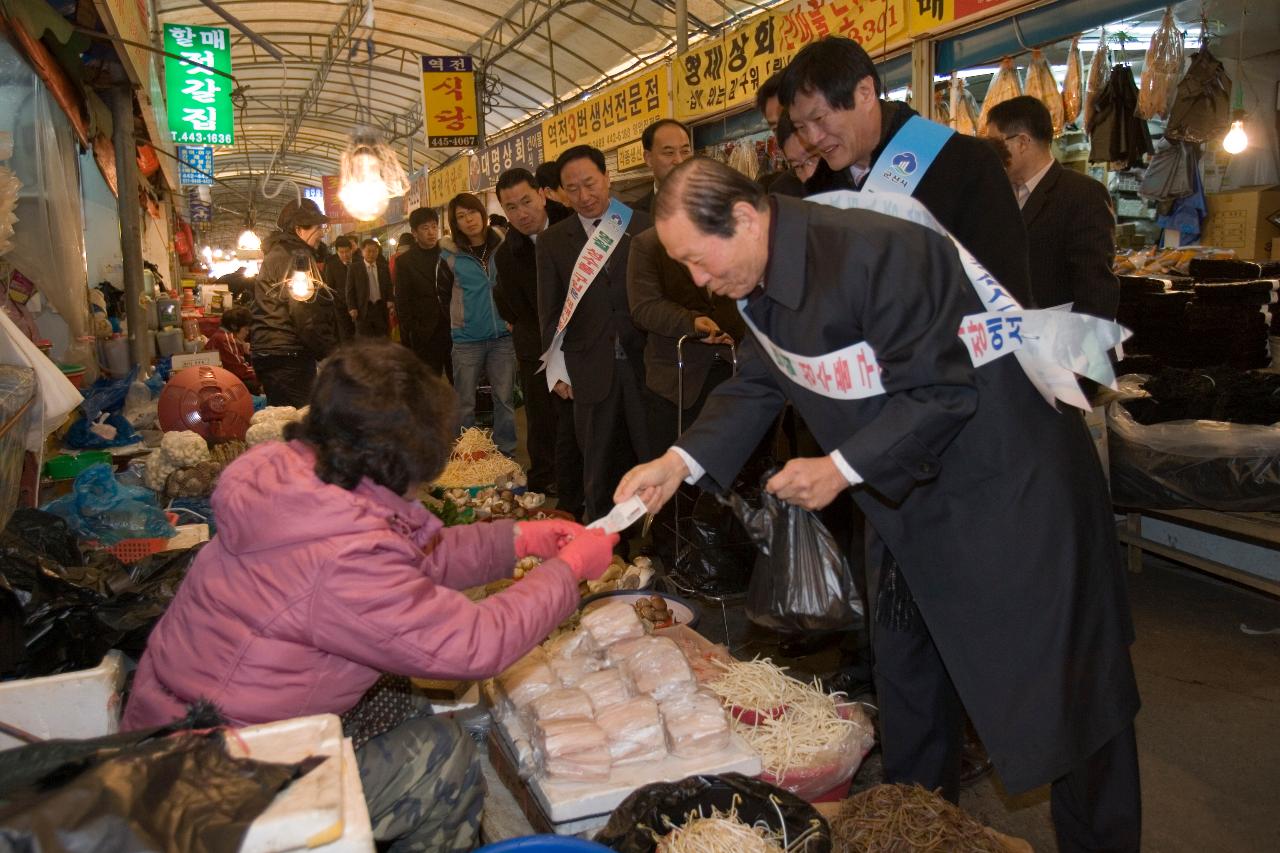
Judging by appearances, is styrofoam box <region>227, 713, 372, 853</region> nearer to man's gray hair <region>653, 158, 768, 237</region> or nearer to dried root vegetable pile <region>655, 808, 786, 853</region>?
dried root vegetable pile <region>655, 808, 786, 853</region>

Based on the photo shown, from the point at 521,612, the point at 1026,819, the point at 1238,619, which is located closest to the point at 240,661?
the point at 521,612

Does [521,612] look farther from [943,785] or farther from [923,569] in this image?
[943,785]

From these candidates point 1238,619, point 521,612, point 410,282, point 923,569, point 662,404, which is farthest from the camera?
point 410,282

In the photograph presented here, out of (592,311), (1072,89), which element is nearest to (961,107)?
(1072,89)

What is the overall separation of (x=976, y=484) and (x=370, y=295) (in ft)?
36.5

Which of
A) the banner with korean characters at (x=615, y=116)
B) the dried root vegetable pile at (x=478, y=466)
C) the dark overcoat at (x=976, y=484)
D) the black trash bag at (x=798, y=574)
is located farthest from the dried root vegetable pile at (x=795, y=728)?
the banner with korean characters at (x=615, y=116)

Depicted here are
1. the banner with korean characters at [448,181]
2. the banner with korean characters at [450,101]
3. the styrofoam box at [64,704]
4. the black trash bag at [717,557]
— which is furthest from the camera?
the banner with korean characters at [448,181]

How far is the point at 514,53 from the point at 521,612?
16.8 meters

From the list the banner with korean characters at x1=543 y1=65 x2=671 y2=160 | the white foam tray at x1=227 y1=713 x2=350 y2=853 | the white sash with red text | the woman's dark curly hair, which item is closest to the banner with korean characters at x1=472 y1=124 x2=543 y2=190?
the banner with korean characters at x1=543 y1=65 x2=671 y2=160

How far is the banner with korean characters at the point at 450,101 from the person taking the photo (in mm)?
14539

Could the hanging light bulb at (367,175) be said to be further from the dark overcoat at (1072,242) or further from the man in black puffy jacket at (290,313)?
the dark overcoat at (1072,242)

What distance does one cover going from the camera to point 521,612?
2154 mm

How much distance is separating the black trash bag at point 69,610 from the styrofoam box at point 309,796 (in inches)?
59.3

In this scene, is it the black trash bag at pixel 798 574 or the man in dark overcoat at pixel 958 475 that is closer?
the man in dark overcoat at pixel 958 475
